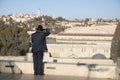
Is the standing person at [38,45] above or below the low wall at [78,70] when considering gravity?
above

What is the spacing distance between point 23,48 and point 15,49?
83 centimetres

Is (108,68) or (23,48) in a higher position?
(108,68)

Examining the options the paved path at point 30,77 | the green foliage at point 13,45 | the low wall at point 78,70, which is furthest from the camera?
the green foliage at point 13,45

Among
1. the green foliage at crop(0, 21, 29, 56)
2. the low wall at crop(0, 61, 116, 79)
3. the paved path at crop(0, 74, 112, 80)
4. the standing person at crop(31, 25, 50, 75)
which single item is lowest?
the green foliage at crop(0, 21, 29, 56)

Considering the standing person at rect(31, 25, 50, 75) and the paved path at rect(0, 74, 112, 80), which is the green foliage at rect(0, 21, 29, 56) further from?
the standing person at rect(31, 25, 50, 75)

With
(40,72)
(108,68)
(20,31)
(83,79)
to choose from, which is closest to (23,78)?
(40,72)

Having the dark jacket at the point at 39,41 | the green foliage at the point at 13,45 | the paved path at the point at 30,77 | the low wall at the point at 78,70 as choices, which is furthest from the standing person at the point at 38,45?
the green foliage at the point at 13,45

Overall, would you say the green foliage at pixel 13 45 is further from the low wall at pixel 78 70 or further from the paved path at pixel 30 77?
the paved path at pixel 30 77

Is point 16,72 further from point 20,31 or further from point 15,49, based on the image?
point 20,31

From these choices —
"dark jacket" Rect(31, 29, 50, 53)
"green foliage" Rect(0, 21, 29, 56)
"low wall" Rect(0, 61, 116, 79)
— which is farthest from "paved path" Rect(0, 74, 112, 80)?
"green foliage" Rect(0, 21, 29, 56)

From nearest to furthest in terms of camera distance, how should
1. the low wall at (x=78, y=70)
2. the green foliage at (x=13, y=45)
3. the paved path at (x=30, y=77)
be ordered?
the paved path at (x=30, y=77) → the low wall at (x=78, y=70) → the green foliage at (x=13, y=45)

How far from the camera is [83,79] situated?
6527 millimetres

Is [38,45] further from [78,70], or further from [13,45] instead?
[13,45]

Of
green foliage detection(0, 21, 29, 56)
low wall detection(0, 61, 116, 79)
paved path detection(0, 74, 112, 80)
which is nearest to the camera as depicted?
paved path detection(0, 74, 112, 80)
